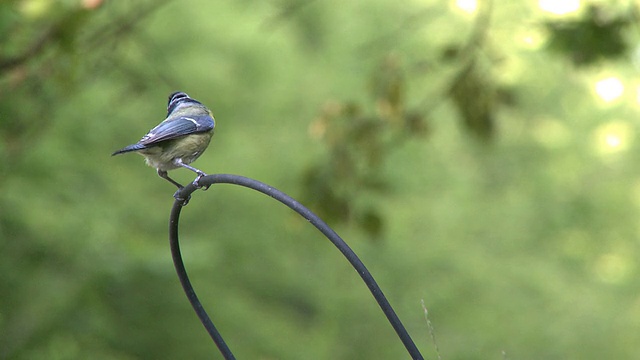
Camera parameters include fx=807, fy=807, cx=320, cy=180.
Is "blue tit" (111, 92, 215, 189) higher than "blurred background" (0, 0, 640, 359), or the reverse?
"blurred background" (0, 0, 640, 359)

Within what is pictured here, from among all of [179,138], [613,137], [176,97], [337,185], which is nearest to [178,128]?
[179,138]

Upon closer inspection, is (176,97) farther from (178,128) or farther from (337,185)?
(337,185)

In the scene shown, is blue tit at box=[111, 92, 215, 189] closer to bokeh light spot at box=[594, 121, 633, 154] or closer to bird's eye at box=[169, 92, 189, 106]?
bird's eye at box=[169, 92, 189, 106]

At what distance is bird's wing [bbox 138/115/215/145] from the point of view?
2133 mm

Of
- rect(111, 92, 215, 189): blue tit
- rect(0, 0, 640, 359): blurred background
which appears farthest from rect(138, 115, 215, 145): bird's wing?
rect(0, 0, 640, 359): blurred background

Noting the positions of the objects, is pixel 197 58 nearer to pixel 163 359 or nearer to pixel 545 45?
pixel 163 359

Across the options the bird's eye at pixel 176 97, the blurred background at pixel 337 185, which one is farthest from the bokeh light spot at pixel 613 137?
the bird's eye at pixel 176 97

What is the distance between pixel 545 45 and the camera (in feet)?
14.0

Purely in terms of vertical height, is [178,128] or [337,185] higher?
[337,185]

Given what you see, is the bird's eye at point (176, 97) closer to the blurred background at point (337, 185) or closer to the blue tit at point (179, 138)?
the blue tit at point (179, 138)

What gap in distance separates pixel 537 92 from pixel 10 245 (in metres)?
5.01

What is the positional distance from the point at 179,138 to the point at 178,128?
0.13 ft

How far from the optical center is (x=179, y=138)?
222cm

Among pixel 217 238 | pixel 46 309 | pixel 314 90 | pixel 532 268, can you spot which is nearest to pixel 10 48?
pixel 46 309
